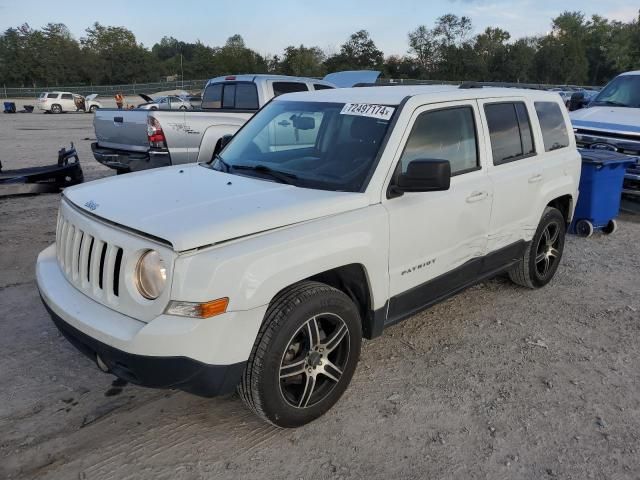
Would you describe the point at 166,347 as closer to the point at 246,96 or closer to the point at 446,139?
the point at 446,139

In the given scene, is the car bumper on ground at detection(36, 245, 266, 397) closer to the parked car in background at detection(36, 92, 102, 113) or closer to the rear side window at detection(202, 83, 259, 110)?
the rear side window at detection(202, 83, 259, 110)

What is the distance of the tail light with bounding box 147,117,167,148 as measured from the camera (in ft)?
25.9

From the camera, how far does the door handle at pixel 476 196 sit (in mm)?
3963

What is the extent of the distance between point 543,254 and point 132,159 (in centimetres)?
601

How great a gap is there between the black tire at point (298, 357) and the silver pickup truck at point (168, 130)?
552 centimetres

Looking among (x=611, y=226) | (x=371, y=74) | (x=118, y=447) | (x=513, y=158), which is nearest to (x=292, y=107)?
(x=513, y=158)

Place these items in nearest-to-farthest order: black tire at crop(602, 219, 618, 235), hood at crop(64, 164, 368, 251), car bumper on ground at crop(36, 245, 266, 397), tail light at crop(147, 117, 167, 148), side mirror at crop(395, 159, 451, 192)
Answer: car bumper on ground at crop(36, 245, 266, 397), hood at crop(64, 164, 368, 251), side mirror at crop(395, 159, 451, 192), black tire at crop(602, 219, 618, 235), tail light at crop(147, 117, 167, 148)

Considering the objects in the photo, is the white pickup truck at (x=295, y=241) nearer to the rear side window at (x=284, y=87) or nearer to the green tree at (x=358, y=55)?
the rear side window at (x=284, y=87)

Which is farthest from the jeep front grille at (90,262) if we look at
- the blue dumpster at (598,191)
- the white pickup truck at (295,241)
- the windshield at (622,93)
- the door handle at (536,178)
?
the windshield at (622,93)

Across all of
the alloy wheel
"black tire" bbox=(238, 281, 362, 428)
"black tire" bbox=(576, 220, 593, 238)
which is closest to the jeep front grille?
"black tire" bbox=(238, 281, 362, 428)

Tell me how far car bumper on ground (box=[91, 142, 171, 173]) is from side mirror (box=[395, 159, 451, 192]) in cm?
552

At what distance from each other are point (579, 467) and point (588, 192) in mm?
4933

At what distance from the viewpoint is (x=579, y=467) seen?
288cm

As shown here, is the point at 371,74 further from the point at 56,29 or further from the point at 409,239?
the point at 56,29
